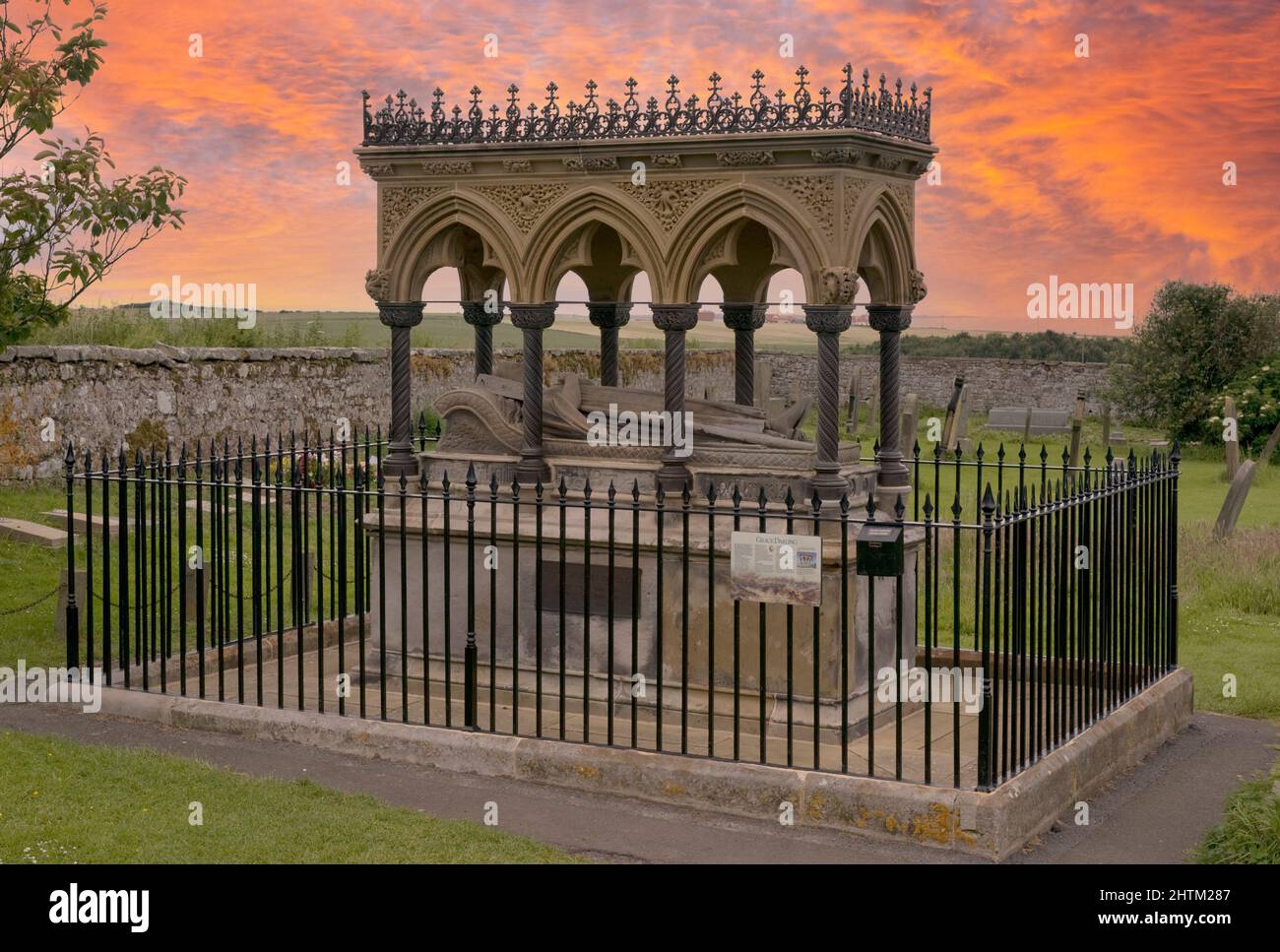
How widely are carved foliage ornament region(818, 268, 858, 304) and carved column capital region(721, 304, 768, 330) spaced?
197cm

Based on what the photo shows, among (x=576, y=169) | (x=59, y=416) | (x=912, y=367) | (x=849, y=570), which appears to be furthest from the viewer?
(x=912, y=367)

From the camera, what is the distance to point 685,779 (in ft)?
28.9

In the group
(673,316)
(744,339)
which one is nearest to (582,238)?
(673,316)

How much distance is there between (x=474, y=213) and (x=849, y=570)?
3645 millimetres

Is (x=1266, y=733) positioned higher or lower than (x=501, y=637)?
lower

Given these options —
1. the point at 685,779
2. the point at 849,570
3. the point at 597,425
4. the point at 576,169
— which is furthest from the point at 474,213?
the point at 685,779

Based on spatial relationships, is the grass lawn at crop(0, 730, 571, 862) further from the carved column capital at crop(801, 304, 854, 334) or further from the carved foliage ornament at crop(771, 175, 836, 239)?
the carved foliage ornament at crop(771, 175, 836, 239)

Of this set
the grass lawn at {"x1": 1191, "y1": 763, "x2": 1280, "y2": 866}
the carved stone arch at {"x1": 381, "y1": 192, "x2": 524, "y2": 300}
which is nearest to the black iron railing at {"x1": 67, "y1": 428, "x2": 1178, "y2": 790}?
the grass lawn at {"x1": 1191, "y1": 763, "x2": 1280, "y2": 866}

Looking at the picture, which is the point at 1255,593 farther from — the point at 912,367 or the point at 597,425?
the point at 912,367

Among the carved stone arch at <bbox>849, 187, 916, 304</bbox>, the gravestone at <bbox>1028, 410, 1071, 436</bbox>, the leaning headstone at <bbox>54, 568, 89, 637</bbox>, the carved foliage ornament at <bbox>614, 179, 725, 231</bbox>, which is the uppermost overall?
the carved foliage ornament at <bbox>614, 179, 725, 231</bbox>

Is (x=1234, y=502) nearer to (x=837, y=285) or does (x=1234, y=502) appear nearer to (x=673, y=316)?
(x=837, y=285)

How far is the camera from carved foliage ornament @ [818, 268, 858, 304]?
31.7 ft

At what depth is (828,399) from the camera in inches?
391

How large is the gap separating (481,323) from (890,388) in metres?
3.25
